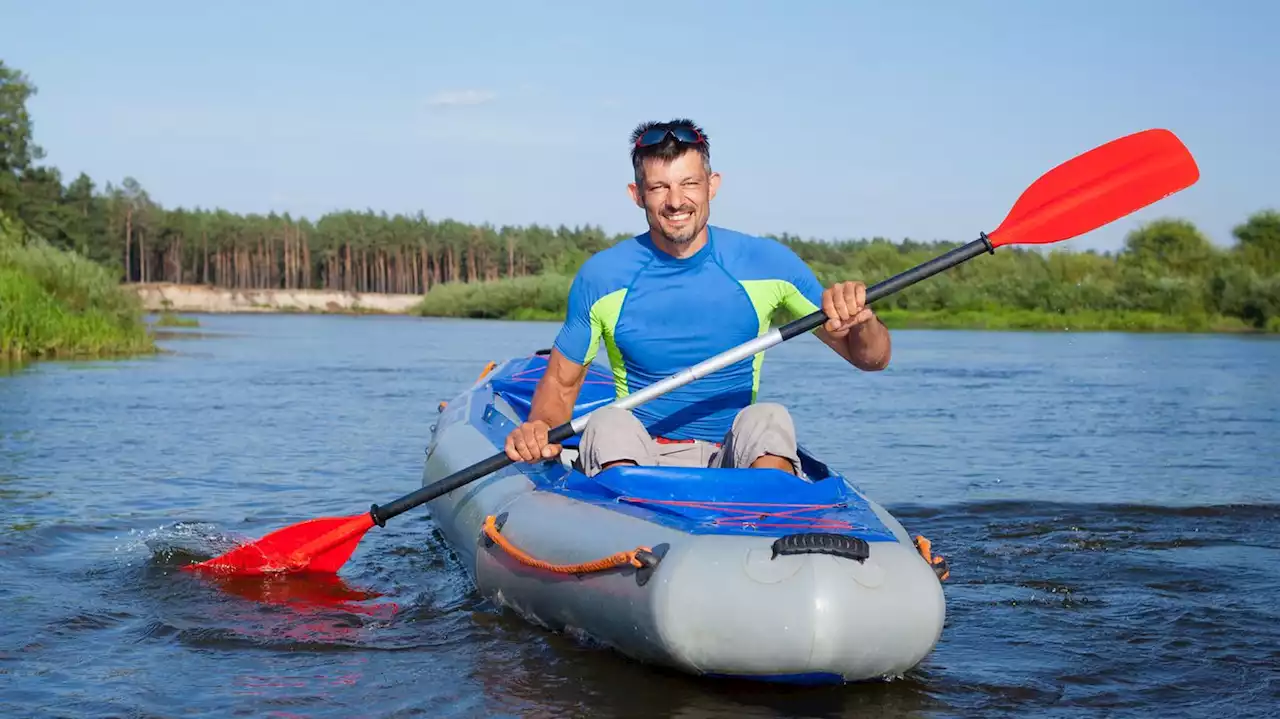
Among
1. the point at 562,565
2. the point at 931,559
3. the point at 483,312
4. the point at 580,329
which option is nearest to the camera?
the point at 931,559

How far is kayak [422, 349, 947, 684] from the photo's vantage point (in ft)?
11.2

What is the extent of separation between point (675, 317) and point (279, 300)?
214 ft

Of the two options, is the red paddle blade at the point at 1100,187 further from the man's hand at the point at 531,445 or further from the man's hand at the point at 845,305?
Result: the man's hand at the point at 531,445

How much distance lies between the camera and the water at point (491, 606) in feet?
12.6

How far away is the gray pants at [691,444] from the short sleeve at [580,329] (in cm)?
33

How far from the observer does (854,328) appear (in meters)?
4.36

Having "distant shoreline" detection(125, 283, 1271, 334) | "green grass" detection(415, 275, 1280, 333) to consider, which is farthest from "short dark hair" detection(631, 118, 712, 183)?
"green grass" detection(415, 275, 1280, 333)

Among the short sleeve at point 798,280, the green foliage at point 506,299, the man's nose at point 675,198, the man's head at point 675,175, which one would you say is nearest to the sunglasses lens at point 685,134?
the man's head at point 675,175

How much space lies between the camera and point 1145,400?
13875 millimetres

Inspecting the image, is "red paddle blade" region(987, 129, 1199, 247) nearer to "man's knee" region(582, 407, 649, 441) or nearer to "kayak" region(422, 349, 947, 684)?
"kayak" region(422, 349, 947, 684)

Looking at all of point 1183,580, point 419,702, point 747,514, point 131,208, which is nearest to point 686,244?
point 747,514

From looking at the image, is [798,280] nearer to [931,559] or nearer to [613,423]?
[613,423]

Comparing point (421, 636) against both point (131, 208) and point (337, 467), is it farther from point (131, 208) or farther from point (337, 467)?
point (131, 208)

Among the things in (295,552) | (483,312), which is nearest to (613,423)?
(295,552)
